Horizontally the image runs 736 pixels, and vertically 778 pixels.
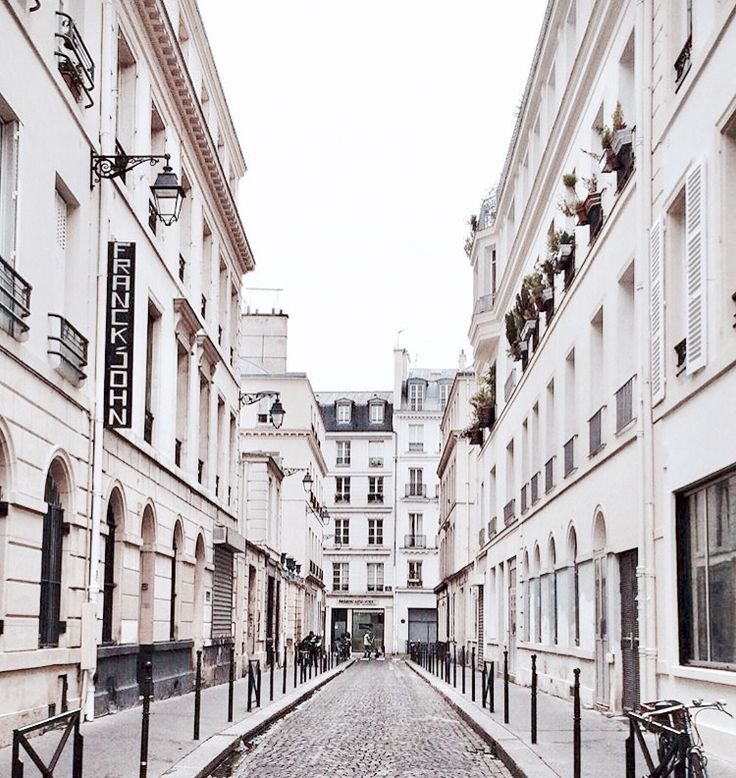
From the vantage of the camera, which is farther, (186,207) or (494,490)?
(494,490)

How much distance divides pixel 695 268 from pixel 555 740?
17.3 feet

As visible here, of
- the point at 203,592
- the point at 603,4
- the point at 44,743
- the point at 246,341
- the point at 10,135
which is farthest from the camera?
the point at 246,341

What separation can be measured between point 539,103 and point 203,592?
12116 mm

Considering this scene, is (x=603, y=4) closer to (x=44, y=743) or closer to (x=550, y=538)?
(x=550, y=538)

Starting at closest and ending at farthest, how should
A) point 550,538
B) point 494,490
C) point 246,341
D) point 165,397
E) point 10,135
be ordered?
point 10,135 < point 165,397 < point 550,538 < point 494,490 < point 246,341

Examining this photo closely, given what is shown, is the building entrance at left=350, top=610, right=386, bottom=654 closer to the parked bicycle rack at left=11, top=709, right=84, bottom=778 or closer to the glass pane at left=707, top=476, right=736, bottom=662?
the glass pane at left=707, top=476, right=736, bottom=662

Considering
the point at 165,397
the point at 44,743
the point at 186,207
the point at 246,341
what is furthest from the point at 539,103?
the point at 246,341

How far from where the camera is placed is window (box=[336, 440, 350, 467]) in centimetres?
8731

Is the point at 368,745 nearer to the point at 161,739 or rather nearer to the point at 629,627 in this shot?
the point at 161,739

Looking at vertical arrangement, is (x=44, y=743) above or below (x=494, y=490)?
below

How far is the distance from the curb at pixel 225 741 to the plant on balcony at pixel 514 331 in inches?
380

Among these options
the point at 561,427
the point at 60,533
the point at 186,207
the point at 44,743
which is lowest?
the point at 44,743

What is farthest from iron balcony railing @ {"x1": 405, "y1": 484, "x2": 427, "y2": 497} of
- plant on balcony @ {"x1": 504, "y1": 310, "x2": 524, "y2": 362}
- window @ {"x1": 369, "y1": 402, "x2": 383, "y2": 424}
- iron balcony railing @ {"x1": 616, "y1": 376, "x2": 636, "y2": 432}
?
iron balcony railing @ {"x1": 616, "y1": 376, "x2": 636, "y2": 432}

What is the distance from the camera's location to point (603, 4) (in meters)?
18.8
